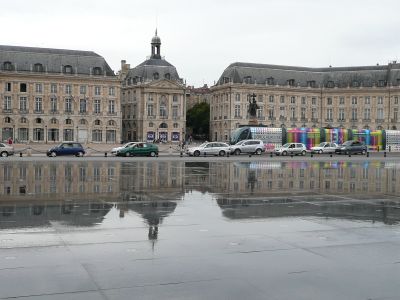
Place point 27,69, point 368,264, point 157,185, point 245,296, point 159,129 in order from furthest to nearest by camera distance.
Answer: point 159,129
point 27,69
point 157,185
point 368,264
point 245,296

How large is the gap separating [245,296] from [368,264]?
297cm

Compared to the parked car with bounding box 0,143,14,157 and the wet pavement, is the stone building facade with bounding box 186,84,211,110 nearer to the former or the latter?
the parked car with bounding box 0,143,14,157

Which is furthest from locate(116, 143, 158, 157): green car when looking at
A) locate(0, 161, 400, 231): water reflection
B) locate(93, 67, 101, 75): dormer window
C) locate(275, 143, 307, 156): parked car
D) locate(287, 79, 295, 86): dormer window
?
locate(287, 79, 295, 86): dormer window

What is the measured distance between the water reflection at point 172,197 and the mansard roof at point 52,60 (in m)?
79.6

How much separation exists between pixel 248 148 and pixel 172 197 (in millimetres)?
42179

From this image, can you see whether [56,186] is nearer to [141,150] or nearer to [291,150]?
[141,150]

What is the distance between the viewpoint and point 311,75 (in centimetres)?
12775

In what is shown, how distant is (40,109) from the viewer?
10538cm

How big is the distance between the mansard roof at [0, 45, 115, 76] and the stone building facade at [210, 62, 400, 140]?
91.0 feet

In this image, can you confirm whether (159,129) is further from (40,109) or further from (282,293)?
(282,293)

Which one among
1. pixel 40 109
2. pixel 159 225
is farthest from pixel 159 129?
pixel 159 225

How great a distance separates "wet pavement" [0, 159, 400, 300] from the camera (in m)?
8.59

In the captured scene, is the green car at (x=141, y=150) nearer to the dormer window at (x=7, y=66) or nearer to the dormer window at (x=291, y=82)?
the dormer window at (x=7, y=66)

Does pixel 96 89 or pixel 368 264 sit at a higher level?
pixel 96 89
